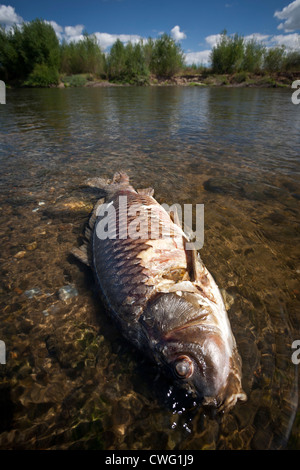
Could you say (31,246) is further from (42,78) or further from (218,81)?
(218,81)

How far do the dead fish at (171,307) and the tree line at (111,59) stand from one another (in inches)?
2033

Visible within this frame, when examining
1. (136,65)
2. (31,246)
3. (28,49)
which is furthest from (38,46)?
(31,246)

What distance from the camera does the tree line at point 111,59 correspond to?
45344 mm

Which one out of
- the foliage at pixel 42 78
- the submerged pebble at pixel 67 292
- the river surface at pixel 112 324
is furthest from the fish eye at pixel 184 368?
the foliage at pixel 42 78

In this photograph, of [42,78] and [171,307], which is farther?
[42,78]

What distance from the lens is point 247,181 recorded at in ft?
16.6

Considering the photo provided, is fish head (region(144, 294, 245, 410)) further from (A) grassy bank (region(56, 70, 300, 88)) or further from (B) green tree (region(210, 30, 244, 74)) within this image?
(B) green tree (region(210, 30, 244, 74))

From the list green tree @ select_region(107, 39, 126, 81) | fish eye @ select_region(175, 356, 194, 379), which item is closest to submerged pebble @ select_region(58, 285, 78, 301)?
fish eye @ select_region(175, 356, 194, 379)

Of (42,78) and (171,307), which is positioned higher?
(42,78)

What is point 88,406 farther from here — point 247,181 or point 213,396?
point 247,181

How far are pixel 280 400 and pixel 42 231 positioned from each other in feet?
12.4

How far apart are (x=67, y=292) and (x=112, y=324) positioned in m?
0.80

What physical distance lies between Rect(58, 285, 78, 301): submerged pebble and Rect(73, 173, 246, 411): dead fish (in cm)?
43

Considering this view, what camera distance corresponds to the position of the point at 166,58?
Result: 59.5 meters
